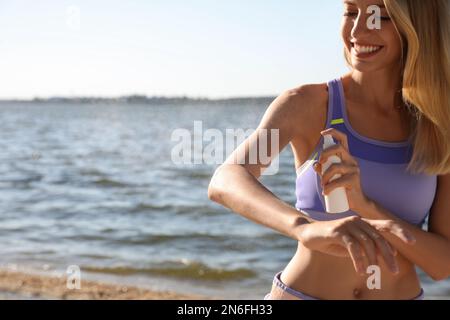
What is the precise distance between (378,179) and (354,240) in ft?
3.32

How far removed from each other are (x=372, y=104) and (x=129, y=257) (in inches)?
315

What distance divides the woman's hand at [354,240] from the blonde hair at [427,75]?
90 centimetres

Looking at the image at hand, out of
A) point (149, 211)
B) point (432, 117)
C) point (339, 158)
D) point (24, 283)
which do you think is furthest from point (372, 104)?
point (149, 211)

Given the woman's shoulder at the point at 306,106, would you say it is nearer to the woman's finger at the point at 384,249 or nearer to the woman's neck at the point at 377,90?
the woman's neck at the point at 377,90

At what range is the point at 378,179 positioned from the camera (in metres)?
2.30

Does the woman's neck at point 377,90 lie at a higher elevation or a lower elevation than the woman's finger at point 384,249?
higher

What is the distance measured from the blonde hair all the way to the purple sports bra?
0.17 ft

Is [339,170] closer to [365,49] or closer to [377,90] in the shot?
[365,49]

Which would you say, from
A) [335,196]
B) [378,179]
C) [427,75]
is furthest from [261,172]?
[427,75]

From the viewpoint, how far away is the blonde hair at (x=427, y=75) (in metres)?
2.25

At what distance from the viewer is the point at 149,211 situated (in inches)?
562

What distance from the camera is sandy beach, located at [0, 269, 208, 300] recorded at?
7.29 meters

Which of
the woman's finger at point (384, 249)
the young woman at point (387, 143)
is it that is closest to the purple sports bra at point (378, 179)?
the young woman at point (387, 143)
